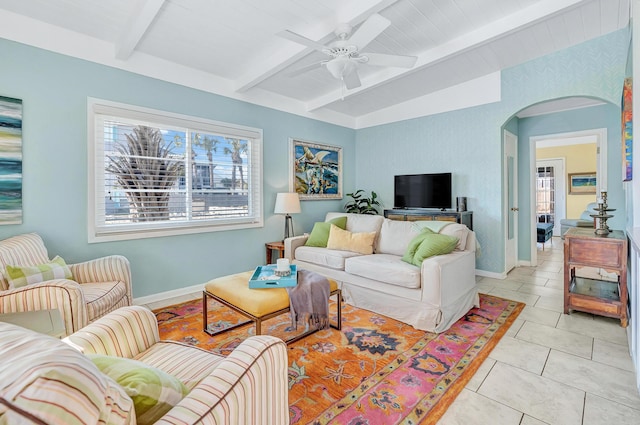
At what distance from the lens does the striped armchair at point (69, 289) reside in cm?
185

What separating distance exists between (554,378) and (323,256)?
88.3 inches

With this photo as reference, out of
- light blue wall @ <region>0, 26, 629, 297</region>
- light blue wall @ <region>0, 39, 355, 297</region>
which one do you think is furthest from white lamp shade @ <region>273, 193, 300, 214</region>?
light blue wall @ <region>0, 39, 355, 297</region>

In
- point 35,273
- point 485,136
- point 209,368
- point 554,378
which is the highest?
point 485,136

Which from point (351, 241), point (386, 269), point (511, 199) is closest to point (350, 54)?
point (386, 269)

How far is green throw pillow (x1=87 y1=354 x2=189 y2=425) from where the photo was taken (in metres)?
0.79

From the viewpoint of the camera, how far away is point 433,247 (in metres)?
2.82

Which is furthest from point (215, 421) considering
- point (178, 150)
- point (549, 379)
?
point (178, 150)

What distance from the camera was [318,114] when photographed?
5.10 metres

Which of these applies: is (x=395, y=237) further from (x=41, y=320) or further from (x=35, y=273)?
(x=35, y=273)

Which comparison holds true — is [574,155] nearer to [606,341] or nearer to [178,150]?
[606,341]

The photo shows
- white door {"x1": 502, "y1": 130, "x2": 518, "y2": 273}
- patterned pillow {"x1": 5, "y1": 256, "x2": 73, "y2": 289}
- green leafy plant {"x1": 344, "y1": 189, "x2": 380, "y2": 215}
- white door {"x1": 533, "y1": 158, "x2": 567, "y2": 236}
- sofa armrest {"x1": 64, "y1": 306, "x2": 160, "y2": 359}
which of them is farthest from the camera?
white door {"x1": 533, "y1": 158, "x2": 567, "y2": 236}

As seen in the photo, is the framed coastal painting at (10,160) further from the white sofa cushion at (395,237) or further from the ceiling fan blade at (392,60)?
the white sofa cushion at (395,237)

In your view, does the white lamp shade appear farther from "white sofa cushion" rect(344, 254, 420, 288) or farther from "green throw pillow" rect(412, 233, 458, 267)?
"green throw pillow" rect(412, 233, 458, 267)

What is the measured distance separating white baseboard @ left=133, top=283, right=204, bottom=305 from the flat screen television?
3269mm
